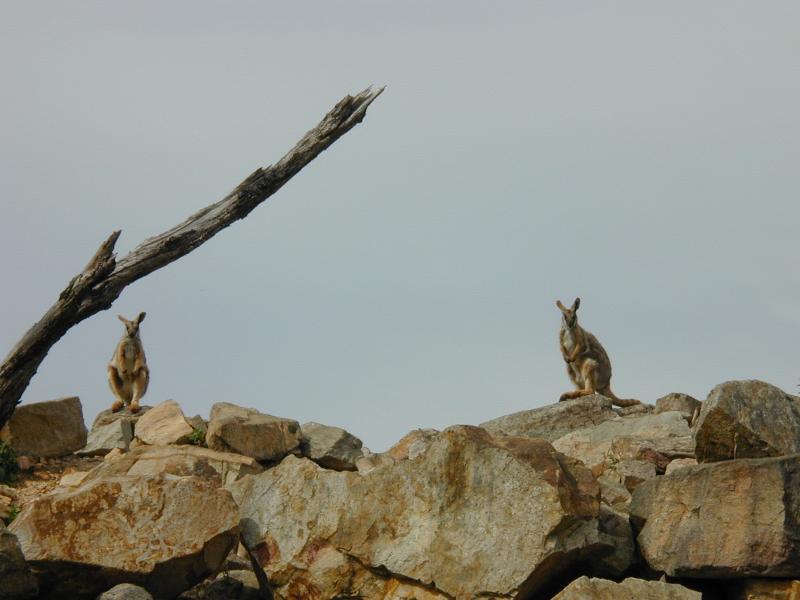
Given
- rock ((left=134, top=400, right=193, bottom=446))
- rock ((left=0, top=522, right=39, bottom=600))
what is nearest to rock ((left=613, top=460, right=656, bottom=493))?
rock ((left=0, top=522, right=39, bottom=600))

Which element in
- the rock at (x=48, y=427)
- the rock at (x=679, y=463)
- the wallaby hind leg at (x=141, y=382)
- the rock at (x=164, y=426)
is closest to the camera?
the rock at (x=679, y=463)

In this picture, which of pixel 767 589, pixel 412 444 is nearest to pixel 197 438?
pixel 412 444

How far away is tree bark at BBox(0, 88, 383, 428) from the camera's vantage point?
494 inches

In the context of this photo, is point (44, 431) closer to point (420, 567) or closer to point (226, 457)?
point (226, 457)

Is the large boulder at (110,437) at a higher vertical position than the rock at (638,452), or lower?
higher

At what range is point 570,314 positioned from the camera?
960 inches

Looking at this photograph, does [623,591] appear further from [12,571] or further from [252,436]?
[252,436]

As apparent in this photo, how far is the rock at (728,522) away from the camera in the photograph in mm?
10883

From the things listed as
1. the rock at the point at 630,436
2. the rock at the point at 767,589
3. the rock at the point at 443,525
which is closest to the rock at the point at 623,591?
the rock at the point at 443,525

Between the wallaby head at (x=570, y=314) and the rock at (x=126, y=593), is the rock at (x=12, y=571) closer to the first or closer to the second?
A: the rock at (x=126, y=593)

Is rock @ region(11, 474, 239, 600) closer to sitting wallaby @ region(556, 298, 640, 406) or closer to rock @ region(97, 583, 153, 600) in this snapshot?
rock @ region(97, 583, 153, 600)

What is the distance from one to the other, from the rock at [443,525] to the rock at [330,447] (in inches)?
172

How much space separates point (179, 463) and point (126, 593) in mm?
3612

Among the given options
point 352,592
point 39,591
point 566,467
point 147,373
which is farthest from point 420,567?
point 147,373
